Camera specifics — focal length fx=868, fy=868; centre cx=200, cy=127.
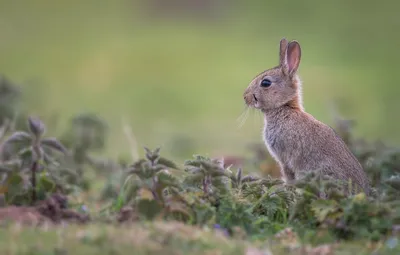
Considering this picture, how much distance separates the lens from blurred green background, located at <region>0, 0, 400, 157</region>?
1644cm

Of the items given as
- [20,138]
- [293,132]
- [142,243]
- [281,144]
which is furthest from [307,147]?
[142,243]

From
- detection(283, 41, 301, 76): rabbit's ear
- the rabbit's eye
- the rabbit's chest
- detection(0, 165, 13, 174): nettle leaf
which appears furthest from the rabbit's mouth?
detection(0, 165, 13, 174): nettle leaf

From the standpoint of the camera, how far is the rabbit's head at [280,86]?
28.3 feet

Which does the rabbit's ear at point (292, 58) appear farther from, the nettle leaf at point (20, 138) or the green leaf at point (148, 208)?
the green leaf at point (148, 208)

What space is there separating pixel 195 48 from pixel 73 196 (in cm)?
1521

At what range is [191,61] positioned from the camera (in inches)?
882

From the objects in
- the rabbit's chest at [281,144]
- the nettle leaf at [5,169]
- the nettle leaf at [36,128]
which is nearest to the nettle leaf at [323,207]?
the rabbit's chest at [281,144]

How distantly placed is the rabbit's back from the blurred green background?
471 cm

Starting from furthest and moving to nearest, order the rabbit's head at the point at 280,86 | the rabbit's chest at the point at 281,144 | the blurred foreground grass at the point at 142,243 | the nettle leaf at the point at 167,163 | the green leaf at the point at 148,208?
the rabbit's head at the point at 280,86 < the rabbit's chest at the point at 281,144 < the nettle leaf at the point at 167,163 < the green leaf at the point at 148,208 < the blurred foreground grass at the point at 142,243

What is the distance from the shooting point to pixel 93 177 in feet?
36.6

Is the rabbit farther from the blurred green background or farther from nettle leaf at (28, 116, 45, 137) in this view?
the blurred green background

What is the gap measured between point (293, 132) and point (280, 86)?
75cm

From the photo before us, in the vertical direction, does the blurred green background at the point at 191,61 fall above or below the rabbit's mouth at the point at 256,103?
above

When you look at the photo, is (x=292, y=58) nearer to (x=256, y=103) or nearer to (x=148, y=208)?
(x=256, y=103)
